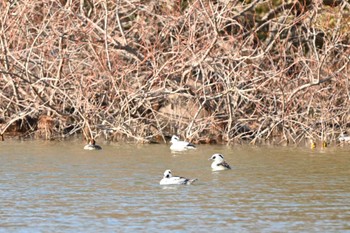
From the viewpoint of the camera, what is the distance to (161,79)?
72.7 feet

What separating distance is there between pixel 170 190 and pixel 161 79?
783cm

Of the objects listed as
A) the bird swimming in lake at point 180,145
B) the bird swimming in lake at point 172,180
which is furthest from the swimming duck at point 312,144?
the bird swimming in lake at point 172,180

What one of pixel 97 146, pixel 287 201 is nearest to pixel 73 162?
pixel 97 146

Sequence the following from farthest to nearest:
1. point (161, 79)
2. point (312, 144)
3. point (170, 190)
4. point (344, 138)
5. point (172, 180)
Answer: point (161, 79)
point (344, 138)
point (312, 144)
point (172, 180)
point (170, 190)

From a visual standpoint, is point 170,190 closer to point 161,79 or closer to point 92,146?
point 92,146

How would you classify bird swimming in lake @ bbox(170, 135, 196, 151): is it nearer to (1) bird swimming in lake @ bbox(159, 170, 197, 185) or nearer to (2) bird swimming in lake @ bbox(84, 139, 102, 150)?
(2) bird swimming in lake @ bbox(84, 139, 102, 150)

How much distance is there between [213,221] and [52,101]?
34.9 feet

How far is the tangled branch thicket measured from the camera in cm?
2148

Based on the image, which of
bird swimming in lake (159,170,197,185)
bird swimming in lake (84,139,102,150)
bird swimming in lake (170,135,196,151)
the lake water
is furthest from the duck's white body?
bird swimming in lake (159,170,197,185)

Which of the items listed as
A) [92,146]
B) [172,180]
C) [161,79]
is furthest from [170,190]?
[161,79]

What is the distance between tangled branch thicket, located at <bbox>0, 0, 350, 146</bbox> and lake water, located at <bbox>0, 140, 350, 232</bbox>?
1.17m

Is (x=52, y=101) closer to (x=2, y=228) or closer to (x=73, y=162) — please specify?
(x=73, y=162)

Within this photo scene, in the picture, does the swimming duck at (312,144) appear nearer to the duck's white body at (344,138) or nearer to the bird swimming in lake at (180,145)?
the duck's white body at (344,138)

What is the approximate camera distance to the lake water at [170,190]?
38.9ft
